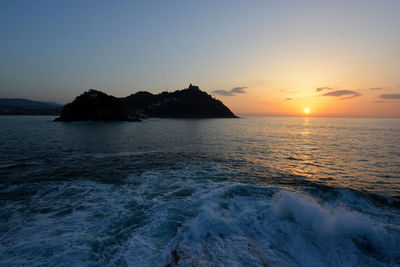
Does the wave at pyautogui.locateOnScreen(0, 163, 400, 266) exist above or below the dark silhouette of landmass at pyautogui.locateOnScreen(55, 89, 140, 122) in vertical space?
below

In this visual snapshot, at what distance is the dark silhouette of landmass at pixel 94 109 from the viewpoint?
318 feet

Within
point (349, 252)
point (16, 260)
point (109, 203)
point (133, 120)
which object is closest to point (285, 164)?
point (349, 252)

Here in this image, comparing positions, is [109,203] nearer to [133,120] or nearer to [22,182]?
[22,182]

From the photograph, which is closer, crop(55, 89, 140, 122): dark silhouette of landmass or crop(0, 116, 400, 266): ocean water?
crop(0, 116, 400, 266): ocean water

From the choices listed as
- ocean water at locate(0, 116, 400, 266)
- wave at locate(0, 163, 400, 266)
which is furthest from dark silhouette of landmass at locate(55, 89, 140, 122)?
wave at locate(0, 163, 400, 266)

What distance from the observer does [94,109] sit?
9975cm

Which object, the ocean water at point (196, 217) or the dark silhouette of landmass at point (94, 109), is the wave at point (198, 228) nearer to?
the ocean water at point (196, 217)

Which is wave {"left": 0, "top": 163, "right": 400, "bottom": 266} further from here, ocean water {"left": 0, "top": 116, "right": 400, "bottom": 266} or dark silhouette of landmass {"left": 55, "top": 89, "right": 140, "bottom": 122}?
dark silhouette of landmass {"left": 55, "top": 89, "right": 140, "bottom": 122}

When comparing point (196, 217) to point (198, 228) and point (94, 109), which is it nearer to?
point (198, 228)

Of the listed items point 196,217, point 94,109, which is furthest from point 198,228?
point 94,109

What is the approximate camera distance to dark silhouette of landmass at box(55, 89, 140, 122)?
97.1 metres

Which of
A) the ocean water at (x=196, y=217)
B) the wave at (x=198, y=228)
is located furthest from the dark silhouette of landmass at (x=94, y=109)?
the wave at (x=198, y=228)

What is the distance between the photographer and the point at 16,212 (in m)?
8.74

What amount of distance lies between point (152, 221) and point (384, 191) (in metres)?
15.0
